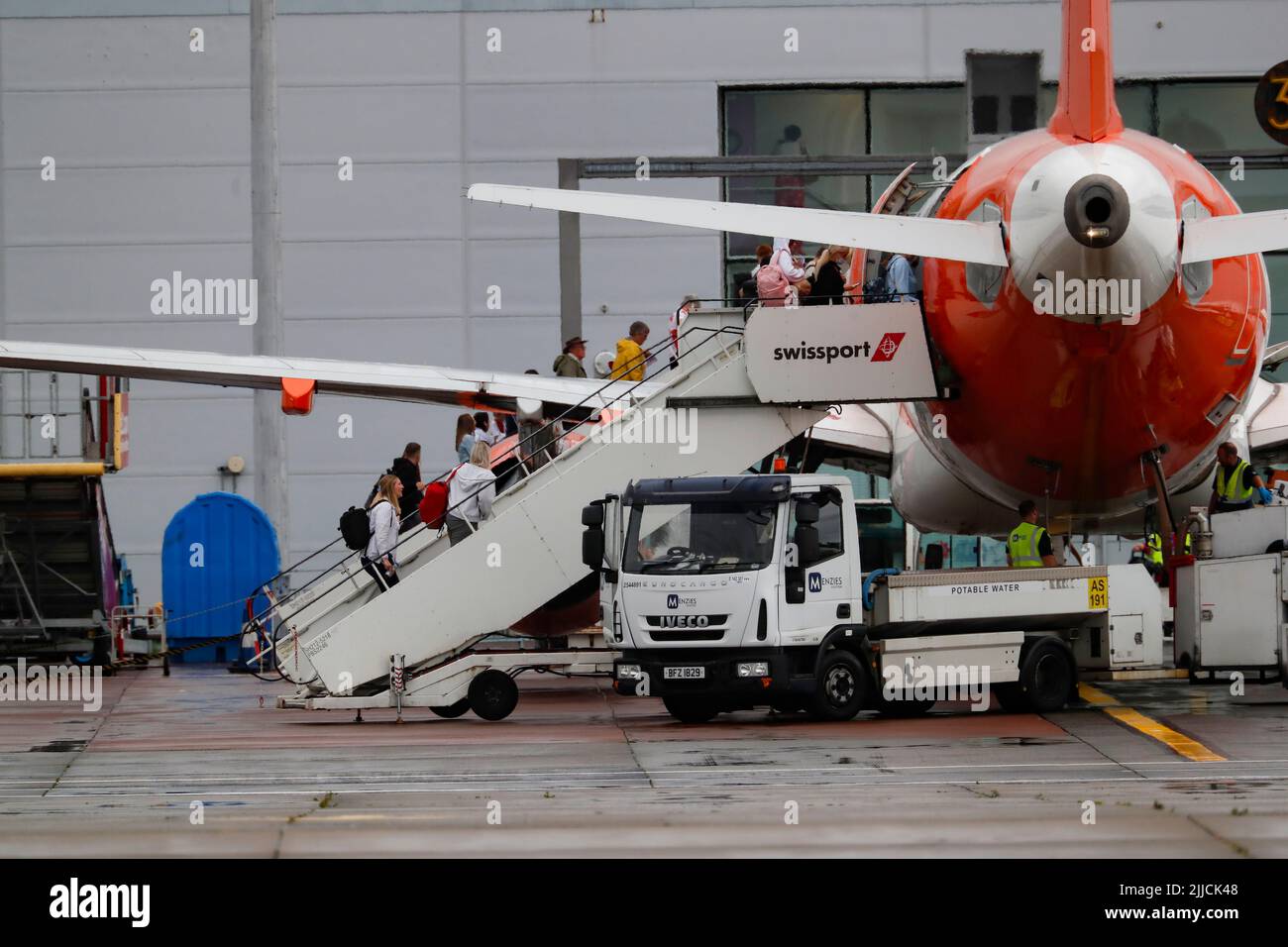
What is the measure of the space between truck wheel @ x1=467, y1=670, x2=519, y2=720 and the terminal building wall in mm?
18554

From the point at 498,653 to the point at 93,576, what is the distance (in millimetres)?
10404

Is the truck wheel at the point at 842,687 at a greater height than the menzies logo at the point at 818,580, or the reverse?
the menzies logo at the point at 818,580

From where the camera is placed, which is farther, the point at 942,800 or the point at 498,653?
the point at 498,653

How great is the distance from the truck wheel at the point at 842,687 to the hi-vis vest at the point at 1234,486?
545 cm

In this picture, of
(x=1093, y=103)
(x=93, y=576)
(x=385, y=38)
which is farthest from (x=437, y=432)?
(x=1093, y=103)

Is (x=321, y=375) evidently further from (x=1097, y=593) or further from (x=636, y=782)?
(x=636, y=782)

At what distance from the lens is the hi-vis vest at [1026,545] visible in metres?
20.9

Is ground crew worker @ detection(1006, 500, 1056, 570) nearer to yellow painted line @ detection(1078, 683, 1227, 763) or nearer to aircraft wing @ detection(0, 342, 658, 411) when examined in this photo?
yellow painted line @ detection(1078, 683, 1227, 763)

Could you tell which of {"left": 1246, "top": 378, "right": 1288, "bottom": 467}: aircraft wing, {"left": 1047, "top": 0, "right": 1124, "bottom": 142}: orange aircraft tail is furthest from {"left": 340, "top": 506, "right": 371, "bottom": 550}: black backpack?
{"left": 1246, "top": 378, "right": 1288, "bottom": 467}: aircraft wing

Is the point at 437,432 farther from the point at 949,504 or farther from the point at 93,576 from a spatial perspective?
the point at 949,504

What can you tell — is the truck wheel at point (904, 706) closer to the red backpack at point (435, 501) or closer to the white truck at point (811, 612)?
the white truck at point (811, 612)

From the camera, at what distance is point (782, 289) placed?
22.9 meters

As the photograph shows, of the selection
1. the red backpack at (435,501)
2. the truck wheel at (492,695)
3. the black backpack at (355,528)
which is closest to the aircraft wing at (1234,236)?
the truck wheel at (492,695)
